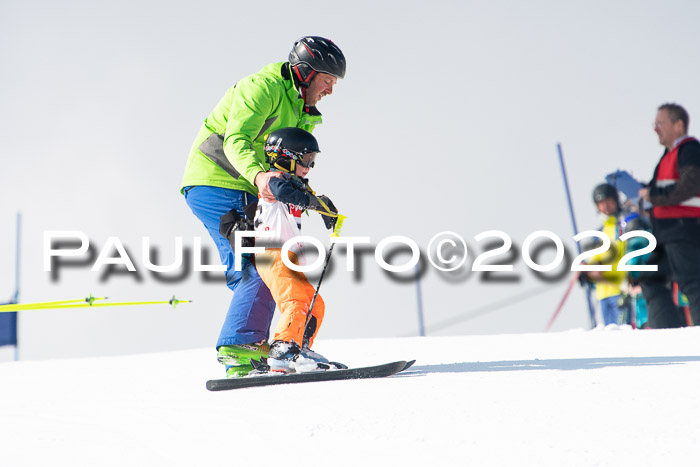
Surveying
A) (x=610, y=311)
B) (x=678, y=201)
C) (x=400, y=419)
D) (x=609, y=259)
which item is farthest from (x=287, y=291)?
(x=610, y=311)

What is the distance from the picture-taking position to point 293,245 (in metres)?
3.16

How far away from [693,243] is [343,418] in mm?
4005

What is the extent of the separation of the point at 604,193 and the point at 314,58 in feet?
15.4

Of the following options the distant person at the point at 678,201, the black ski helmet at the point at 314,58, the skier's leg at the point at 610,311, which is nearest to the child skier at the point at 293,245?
the black ski helmet at the point at 314,58

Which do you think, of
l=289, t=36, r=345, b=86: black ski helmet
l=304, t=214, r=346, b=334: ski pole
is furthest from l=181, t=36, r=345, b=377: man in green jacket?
l=304, t=214, r=346, b=334: ski pole

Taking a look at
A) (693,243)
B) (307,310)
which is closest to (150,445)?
(307,310)

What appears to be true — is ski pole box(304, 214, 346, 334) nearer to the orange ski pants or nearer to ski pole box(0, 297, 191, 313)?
the orange ski pants

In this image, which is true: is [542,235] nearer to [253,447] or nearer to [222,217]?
[222,217]

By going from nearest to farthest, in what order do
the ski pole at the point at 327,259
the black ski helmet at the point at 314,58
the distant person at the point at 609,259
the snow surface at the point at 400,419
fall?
the snow surface at the point at 400,419 < the ski pole at the point at 327,259 < the black ski helmet at the point at 314,58 < the distant person at the point at 609,259

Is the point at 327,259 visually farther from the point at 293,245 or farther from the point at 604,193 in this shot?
the point at 604,193

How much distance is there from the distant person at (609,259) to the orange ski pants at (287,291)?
14.5 feet

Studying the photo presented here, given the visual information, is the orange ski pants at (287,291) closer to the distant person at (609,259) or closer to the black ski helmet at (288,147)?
the black ski helmet at (288,147)

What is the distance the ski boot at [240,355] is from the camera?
10.6 ft

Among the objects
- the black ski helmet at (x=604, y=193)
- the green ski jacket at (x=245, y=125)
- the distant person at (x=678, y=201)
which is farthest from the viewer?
the black ski helmet at (x=604, y=193)
